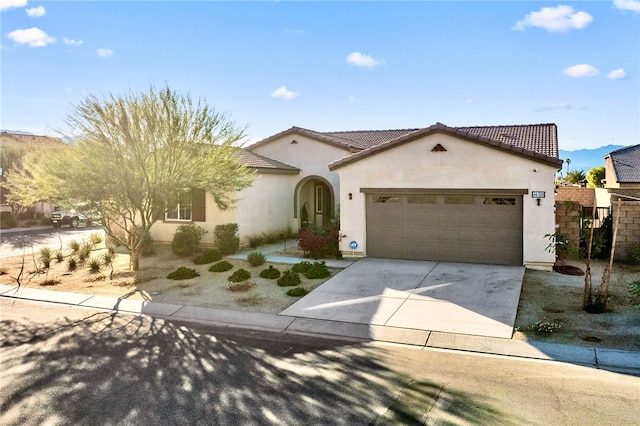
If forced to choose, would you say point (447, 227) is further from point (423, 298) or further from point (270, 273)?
point (270, 273)

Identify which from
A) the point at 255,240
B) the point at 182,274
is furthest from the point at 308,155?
the point at 182,274

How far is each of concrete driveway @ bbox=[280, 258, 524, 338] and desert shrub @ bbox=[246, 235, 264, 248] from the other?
5797mm

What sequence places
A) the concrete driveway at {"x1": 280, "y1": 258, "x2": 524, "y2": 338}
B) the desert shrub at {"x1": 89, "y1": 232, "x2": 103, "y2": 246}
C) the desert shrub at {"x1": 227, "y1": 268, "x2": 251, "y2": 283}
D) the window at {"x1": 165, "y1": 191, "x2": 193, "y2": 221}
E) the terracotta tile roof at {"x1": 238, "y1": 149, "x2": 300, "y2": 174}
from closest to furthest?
the concrete driveway at {"x1": 280, "y1": 258, "x2": 524, "y2": 338}
the desert shrub at {"x1": 227, "y1": 268, "x2": 251, "y2": 283}
the window at {"x1": 165, "y1": 191, "x2": 193, "y2": 221}
the terracotta tile roof at {"x1": 238, "y1": 149, "x2": 300, "y2": 174}
the desert shrub at {"x1": 89, "y1": 232, "x2": 103, "y2": 246}

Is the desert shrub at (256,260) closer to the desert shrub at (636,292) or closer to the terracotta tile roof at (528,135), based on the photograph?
the desert shrub at (636,292)

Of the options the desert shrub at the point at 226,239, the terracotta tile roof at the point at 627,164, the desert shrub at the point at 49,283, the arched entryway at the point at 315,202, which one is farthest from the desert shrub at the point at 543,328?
the terracotta tile roof at the point at 627,164

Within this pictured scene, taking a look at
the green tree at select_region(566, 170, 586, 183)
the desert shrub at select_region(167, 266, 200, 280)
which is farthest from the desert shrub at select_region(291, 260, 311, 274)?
the green tree at select_region(566, 170, 586, 183)

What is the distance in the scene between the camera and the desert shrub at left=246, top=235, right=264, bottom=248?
18.5 m

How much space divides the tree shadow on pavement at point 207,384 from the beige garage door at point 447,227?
7.69m

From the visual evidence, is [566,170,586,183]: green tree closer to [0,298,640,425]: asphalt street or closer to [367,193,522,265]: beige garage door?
[367,193,522,265]: beige garage door

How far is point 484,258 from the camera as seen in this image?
14.2 metres

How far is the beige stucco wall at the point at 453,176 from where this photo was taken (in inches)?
527

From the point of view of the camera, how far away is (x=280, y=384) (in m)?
6.27

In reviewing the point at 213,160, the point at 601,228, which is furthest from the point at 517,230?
the point at 213,160

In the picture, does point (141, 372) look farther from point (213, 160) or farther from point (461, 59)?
point (461, 59)
